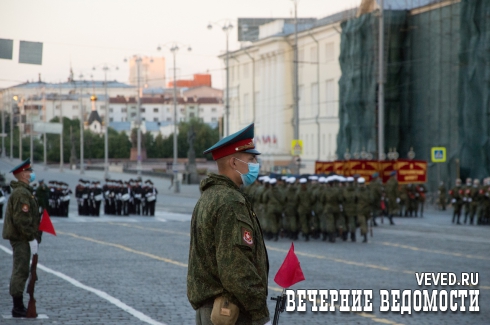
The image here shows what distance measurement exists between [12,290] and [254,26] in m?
95.5

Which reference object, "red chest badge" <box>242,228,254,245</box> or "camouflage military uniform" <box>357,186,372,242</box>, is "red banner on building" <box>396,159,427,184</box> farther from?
"red chest badge" <box>242,228,254,245</box>

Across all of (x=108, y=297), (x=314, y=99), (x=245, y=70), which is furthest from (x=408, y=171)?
(x=245, y=70)

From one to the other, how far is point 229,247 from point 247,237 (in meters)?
0.11

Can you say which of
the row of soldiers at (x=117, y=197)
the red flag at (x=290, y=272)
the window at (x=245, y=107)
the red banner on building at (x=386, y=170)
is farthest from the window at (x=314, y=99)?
the red flag at (x=290, y=272)

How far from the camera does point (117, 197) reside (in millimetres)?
41375

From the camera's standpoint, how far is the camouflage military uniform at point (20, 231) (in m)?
11.7

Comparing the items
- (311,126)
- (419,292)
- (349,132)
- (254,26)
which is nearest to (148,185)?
(349,132)

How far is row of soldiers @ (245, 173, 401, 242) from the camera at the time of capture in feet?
82.6

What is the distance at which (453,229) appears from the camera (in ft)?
99.8

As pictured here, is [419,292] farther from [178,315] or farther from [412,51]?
[412,51]

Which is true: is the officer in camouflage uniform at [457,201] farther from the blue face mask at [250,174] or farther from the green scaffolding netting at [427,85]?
the blue face mask at [250,174]

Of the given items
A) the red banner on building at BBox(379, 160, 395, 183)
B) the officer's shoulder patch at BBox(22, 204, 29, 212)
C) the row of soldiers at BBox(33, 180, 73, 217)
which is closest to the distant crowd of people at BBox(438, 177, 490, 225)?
the red banner on building at BBox(379, 160, 395, 183)

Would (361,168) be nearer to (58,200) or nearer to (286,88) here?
(58,200)

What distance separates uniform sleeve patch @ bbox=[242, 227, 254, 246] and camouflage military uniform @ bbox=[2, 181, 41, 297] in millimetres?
6897
